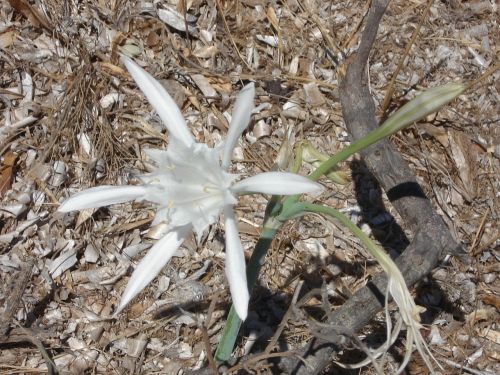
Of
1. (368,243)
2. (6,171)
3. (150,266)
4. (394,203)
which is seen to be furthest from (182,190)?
(6,171)

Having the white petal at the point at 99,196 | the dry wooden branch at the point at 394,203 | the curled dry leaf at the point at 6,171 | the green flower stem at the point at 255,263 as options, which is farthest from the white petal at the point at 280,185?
the curled dry leaf at the point at 6,171

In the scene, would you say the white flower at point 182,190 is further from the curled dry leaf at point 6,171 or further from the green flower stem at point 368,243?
the curled dry leaf at point 6,171

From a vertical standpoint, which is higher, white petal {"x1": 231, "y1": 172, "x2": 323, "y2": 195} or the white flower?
white petal {"x1": 231, "y1": 172, "x2": 323, "y2": 195}


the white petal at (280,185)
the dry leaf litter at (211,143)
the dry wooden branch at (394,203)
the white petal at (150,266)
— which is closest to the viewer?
the white petal at (280,185)

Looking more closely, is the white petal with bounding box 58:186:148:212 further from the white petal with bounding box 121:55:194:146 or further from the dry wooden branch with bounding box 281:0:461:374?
the dry wooden branch with bounding box 281:0:461:374

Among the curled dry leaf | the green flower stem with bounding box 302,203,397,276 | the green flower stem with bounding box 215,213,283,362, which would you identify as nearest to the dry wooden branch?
the green flower stem with bounding box 215,213,283,362

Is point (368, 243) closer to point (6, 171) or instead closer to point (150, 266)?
point (150, 266)
